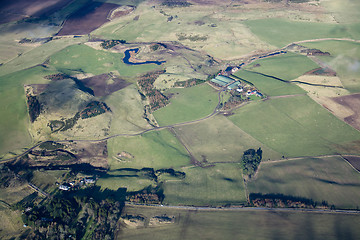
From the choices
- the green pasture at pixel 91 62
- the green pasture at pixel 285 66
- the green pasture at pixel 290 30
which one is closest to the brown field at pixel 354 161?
the green pasture at pixel 285 66

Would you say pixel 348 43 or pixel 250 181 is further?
pixel 348 43

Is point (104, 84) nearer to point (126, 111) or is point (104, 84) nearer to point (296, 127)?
point (126, 111)

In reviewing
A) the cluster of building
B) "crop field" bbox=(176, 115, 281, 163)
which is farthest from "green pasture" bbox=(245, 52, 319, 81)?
the cluster of building

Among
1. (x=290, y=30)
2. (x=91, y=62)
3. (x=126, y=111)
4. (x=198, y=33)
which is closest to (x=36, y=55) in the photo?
(x=91, y=62)

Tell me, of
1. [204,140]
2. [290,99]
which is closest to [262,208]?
[204,140]

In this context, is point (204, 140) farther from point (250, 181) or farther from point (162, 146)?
point (250, 181)
